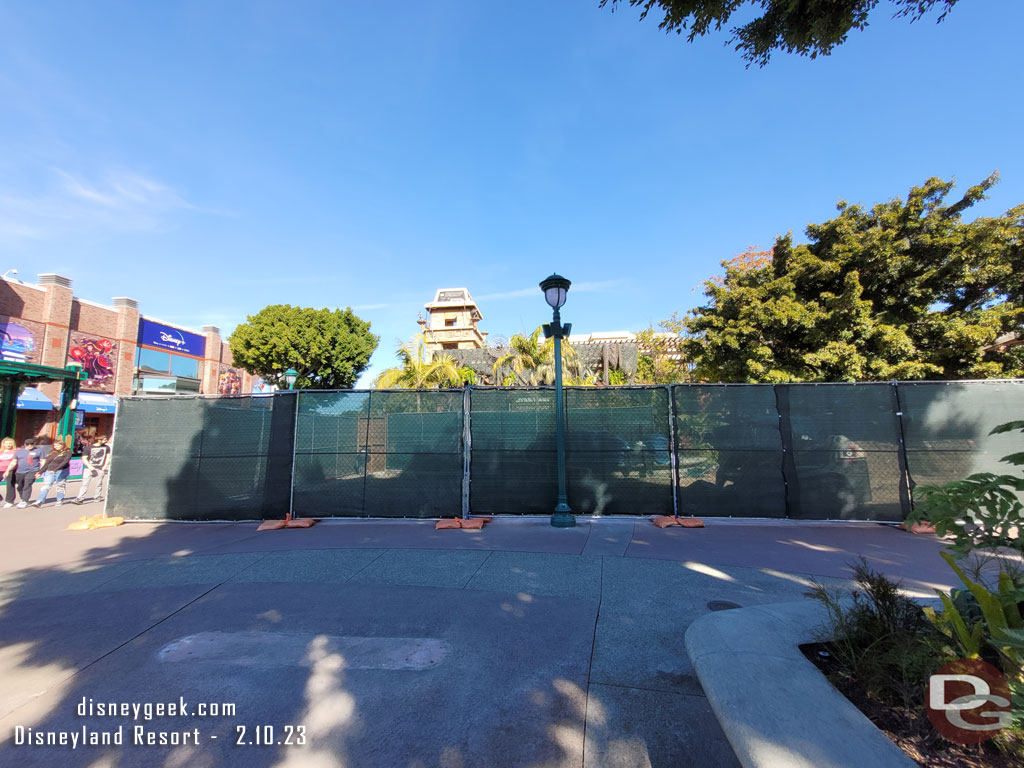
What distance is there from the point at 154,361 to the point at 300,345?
57.0ft

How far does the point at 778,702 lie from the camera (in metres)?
2.12

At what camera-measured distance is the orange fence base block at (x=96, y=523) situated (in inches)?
325

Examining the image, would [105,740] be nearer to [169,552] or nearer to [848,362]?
[169,552]

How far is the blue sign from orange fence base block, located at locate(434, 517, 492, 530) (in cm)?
3277

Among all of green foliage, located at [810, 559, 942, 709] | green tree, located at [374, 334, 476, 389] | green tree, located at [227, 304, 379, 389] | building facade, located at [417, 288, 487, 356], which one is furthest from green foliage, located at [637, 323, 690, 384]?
building facade, located at [417, 288, 487, 356]

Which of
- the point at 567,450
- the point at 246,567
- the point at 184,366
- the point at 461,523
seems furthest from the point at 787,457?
the point at 184,366

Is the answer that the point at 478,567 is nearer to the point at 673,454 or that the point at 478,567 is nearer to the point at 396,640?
the point at 396,640

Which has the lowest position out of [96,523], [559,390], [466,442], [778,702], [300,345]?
[96,523]

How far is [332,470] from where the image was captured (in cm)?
823

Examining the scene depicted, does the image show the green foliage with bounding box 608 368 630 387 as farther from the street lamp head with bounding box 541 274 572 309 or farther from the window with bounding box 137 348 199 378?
the window with bounding box 137 348 199 378

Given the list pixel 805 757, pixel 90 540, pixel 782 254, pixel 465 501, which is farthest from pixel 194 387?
pixel 805 757

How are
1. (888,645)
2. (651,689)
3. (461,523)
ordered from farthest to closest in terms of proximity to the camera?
1. (461,523)
2. (651,689)
3. (888,645)

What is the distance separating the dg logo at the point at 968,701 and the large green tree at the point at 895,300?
9636 millimetres

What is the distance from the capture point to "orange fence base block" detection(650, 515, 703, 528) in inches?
289
